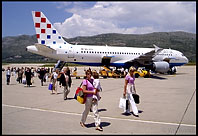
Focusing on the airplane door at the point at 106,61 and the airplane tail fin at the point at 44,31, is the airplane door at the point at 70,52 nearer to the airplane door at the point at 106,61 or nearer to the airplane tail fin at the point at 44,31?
the airplane tail fin at the point at 44,31

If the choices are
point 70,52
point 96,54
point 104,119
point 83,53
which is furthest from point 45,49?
point 104,119

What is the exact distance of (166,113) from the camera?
744 cm

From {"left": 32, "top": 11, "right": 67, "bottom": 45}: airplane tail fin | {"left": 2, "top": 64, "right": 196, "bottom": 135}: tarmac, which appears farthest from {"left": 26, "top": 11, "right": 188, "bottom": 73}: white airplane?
{"left": 2, "top": 64, "right": 196, "bottom": 135}: tarmac

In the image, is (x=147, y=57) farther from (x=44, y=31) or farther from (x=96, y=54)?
(x=44, y=31)

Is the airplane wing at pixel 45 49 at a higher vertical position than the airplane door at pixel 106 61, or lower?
higher

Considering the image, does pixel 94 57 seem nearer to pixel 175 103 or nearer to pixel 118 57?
pixel 118 57

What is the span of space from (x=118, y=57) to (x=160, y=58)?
20.0 ft

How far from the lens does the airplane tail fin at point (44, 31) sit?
81.2 ft

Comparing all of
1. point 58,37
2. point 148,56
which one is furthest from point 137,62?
point 58,37

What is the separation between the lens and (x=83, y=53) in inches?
971

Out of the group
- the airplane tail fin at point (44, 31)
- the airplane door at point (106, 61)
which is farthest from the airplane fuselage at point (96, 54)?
the airplane tail fin at point (44, 31)

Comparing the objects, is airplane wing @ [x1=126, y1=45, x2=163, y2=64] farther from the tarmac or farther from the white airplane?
the tarmac

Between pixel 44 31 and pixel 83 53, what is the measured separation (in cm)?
560

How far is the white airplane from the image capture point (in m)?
23.8
